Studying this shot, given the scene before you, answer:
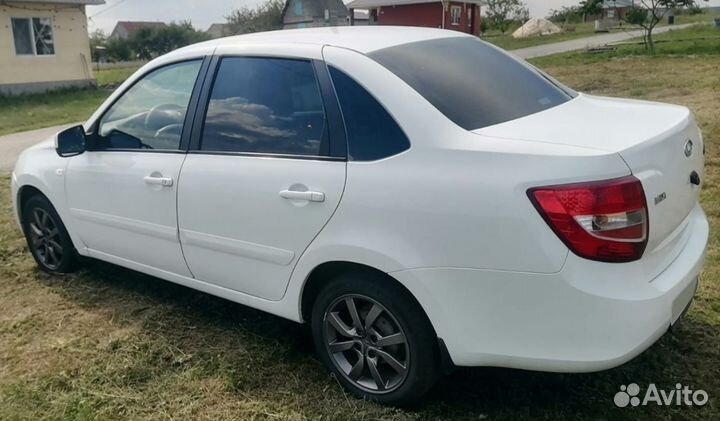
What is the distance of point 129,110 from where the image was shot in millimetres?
4082

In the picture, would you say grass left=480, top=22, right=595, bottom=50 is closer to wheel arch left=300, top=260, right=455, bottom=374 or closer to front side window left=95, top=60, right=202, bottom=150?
front side window left=95, top=60, right=202, bottom=150

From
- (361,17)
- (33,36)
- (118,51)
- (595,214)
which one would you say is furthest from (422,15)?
(595,214)

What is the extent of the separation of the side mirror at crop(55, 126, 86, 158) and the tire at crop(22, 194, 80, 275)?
24.1 inches

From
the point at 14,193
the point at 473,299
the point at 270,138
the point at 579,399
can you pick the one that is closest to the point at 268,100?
the point at 270,138

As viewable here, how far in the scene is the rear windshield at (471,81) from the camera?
286 cm

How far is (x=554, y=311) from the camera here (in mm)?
2439

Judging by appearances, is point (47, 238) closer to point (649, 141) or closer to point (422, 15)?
point (649, 141)

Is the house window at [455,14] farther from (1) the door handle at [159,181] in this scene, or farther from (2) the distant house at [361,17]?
(1) the door handle at [159,181]

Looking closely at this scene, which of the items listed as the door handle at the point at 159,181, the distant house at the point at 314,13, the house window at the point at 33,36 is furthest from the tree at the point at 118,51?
the door handle at the point at 159,181

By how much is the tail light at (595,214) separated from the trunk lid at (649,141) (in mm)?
111

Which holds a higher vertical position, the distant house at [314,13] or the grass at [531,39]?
the distant house at [314,13]

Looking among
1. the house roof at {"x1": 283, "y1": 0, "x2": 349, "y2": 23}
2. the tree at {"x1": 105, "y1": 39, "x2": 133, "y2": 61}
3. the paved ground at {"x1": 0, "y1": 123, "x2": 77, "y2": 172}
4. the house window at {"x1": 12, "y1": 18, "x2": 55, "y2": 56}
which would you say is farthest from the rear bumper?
the house roof at {"x1": 283, "y1": 0, "x2": 349, "y2": 23}

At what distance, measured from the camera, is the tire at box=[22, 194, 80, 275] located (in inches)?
182

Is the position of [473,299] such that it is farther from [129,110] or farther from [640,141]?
[129,110]
